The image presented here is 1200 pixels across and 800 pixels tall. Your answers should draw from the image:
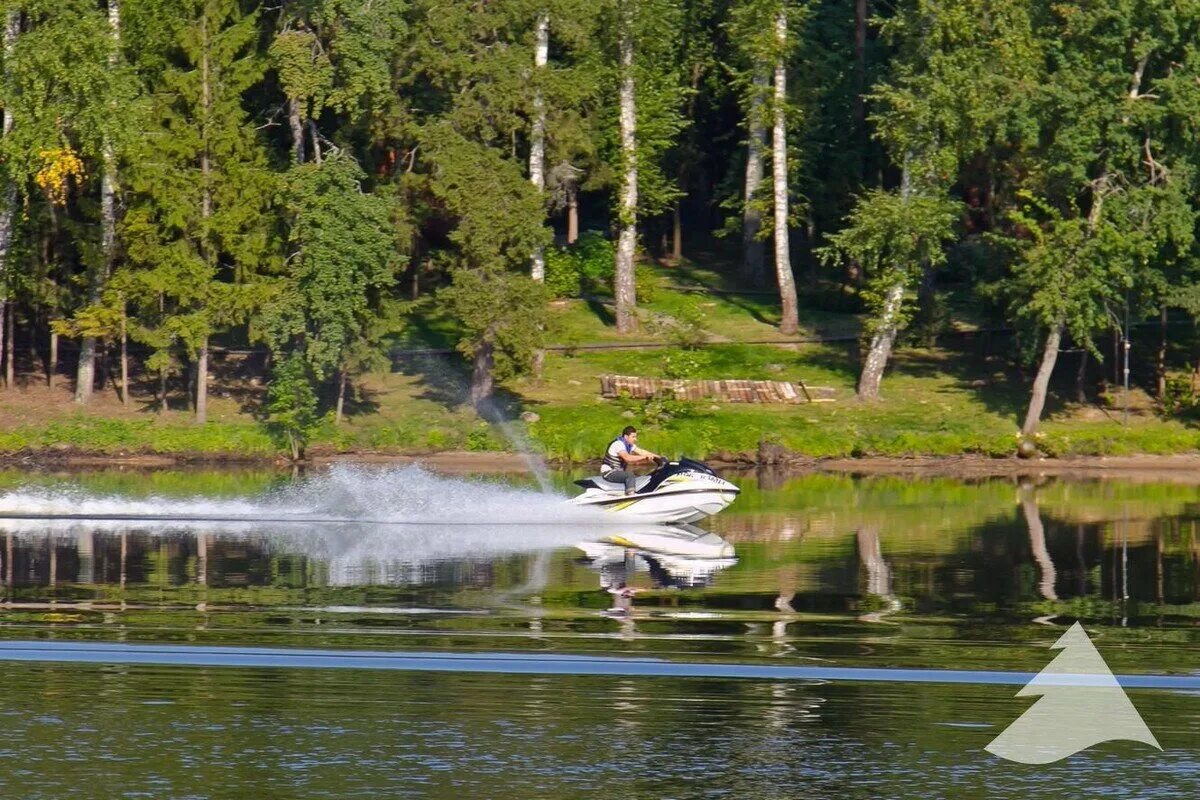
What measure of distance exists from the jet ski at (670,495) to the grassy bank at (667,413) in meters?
15.0

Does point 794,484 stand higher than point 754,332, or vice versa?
point 754,332

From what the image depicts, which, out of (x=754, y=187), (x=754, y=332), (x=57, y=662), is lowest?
(x=57, y=662)

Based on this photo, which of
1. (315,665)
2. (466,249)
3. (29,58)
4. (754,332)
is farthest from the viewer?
(754,332)

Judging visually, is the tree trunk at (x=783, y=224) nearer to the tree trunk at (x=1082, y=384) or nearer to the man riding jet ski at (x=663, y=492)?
the tree trunk at (x=1082, y=384)

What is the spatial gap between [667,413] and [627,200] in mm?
10386

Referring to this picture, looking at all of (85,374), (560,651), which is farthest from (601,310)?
(560,651)

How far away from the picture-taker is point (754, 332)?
55.2 meters

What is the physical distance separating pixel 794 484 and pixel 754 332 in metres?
14.6

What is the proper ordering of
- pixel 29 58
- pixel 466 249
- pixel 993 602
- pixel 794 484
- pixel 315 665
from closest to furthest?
pixel 315 665 → pixel 993 602 → pixel 794 484 → pixel 29 58 → pixel 466 249

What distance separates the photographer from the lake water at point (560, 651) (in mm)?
14039

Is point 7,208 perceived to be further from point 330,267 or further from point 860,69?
point 860,69

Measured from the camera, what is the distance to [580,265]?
198 ft

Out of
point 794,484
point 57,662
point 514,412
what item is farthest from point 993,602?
point 514,412

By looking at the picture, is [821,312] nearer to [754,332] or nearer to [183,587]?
[754,332]
